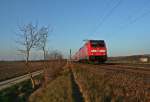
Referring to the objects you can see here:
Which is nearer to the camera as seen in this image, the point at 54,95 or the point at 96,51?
the point at 54,95

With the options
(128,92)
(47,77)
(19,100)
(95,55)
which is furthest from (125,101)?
(95,55)

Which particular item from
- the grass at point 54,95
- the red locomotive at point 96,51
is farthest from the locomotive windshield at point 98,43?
the grass at point 54,95

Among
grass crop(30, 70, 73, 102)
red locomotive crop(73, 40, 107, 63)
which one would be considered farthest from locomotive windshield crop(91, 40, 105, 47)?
grass crop(30, 70, 73, 102)

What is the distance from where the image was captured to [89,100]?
10.5 meters

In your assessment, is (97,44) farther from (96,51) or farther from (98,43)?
(96,51)

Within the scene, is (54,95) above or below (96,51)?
below

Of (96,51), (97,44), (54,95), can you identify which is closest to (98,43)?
(97,44)

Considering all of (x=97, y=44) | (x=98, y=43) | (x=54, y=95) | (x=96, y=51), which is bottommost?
(x=54, y=95)

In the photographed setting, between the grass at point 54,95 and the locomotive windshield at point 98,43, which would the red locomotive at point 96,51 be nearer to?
the locomotive windshield at point 98,43

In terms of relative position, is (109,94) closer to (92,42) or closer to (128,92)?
(128,92)

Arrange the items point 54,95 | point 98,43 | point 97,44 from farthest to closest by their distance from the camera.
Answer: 1. point 98,43
2. point 97,44
3. point 54,95

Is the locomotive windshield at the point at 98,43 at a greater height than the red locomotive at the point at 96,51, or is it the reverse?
the locomotive windshield at the point at 98,43

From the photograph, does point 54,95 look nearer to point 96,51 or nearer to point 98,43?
point 96,51

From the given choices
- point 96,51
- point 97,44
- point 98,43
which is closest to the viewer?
point 96,51
